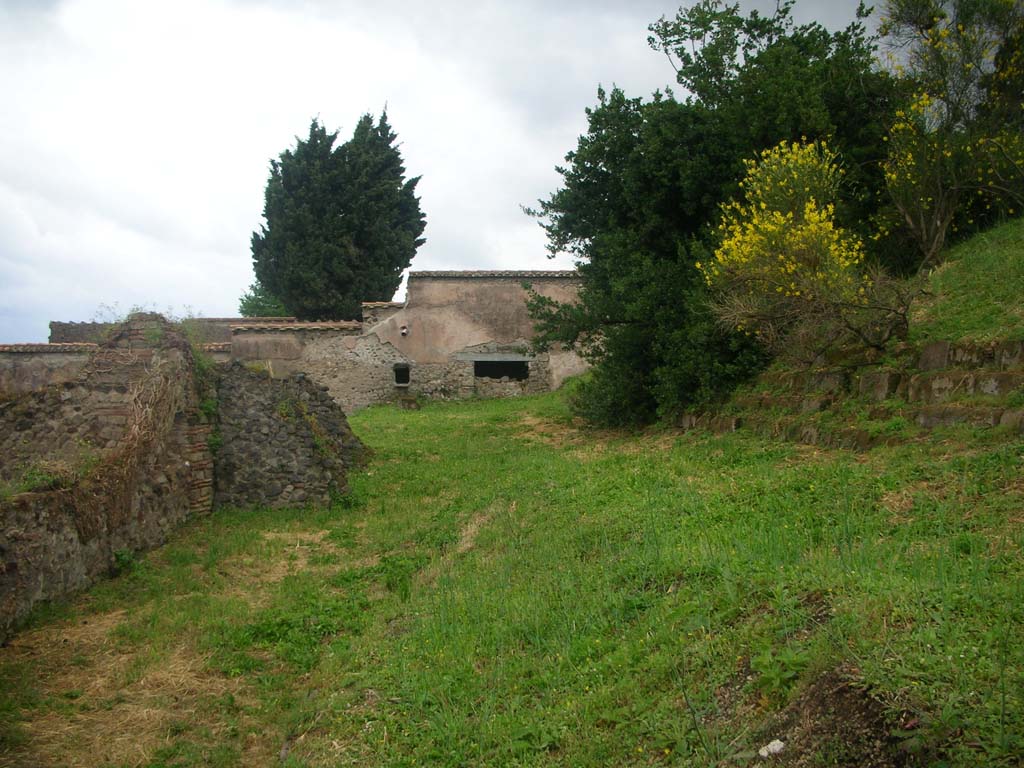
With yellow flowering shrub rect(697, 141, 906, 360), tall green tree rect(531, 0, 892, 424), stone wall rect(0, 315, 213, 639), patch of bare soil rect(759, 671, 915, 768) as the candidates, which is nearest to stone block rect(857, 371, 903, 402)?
yellow flowering shrub rect(697, 141, 906, 360)

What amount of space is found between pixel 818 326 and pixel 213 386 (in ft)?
26.1

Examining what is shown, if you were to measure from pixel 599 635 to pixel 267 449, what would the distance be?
23.3 ft

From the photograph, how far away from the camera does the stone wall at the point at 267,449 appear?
10.3 m

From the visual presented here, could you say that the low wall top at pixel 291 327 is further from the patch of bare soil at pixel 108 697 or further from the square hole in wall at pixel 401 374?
the patch of bare soil at pixel 108 697

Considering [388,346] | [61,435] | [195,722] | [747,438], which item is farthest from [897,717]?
[388,346]

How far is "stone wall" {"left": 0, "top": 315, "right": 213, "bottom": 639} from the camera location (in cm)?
633

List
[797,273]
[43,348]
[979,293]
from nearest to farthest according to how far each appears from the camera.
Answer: [979,293]
[797,273]
[43,348]

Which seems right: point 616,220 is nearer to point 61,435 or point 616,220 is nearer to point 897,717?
point 61,435

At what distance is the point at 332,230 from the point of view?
30.0 metres

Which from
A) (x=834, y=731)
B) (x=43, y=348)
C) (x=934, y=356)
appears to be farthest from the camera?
(x=43, y=348)

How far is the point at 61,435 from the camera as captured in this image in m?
8.70

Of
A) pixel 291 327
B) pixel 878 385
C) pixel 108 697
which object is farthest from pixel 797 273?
pixel 291 327

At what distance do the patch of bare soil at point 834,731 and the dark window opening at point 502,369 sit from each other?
19974 mm

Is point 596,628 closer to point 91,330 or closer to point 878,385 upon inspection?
point 878,385
